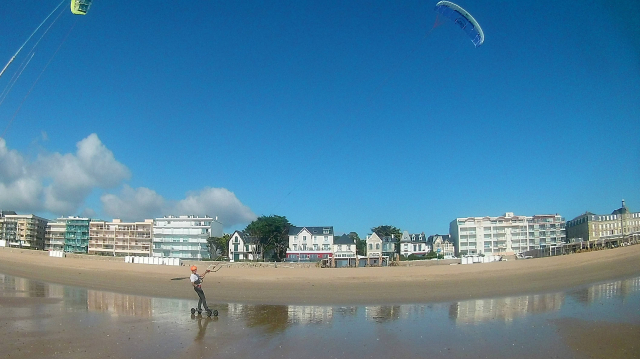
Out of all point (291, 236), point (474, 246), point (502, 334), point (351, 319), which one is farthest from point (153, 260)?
point (474, 246)

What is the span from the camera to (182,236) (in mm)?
85250

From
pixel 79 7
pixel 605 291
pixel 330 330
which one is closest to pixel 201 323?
pixel 330 330

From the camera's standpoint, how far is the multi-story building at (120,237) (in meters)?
93.1

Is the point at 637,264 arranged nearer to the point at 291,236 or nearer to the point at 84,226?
A: the point at 291,236

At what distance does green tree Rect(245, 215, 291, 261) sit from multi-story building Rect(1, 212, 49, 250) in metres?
69.0

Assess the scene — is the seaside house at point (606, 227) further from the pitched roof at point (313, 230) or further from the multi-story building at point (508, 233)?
the pitched roof at point (313, 230)

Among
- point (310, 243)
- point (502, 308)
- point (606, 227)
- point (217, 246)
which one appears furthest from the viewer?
point (217, 246)

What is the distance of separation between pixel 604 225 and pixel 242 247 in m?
58.1

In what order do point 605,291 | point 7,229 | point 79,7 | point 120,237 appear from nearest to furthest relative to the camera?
1. point 79,7
2. point 605,291
3. point 120,237
4. point 7,229

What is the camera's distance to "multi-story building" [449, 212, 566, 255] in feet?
259

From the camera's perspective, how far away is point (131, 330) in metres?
10.5

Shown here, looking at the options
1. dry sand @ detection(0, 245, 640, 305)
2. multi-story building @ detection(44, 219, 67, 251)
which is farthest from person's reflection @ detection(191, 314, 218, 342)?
multi-story building @ detection(44, 219, 67, 251)

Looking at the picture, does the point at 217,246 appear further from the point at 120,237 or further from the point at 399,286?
the point at 399,286

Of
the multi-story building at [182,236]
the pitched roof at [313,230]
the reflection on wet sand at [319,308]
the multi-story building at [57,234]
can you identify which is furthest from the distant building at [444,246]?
the multi-story building at [57,234]
